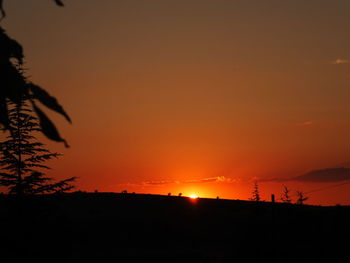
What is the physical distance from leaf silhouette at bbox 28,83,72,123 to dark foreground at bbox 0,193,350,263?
11340mm

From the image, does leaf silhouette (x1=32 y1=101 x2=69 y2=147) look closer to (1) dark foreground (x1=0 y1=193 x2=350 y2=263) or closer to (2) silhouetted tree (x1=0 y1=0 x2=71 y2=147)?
(2) silhouetted tree (x1=0 y1=0 x2=71 y2=147)

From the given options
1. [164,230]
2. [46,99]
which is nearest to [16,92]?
[46,99]

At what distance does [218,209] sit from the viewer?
59.7 m

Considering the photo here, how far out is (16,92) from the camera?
2930 mm

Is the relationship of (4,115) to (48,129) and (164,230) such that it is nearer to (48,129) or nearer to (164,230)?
(48,129)

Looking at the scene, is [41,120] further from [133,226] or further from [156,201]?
[156,201]

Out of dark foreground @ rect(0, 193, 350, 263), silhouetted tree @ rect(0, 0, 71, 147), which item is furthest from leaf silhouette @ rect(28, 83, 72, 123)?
dark foreground @ rect(0, 193, 350, 263)

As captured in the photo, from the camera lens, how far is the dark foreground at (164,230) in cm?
1426

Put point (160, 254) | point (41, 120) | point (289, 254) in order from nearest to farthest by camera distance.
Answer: point (41, 120) < point (289, 254) < point (160, 254)

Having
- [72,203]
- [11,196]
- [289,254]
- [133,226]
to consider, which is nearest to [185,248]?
[133,226]

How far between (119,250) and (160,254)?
11.1 ft

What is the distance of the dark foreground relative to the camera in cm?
1426

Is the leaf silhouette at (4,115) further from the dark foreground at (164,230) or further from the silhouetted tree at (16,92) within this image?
the dark foreground at (164,230)

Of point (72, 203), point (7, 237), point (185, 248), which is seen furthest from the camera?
point (72, 203)
